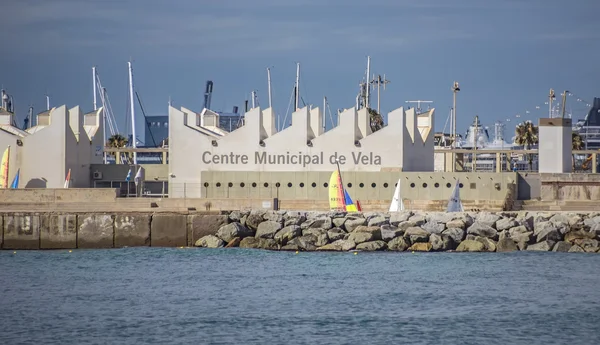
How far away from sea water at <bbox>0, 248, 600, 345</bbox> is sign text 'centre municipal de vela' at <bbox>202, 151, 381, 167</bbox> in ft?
57.2

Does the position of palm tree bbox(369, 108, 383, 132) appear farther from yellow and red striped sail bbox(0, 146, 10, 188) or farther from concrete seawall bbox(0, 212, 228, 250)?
concrete seawall bbox(0, 212, 228, 250)

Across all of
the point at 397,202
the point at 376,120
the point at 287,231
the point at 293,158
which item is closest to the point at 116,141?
the point at 376,120

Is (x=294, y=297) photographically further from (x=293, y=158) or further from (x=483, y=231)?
(x=293, y=158)

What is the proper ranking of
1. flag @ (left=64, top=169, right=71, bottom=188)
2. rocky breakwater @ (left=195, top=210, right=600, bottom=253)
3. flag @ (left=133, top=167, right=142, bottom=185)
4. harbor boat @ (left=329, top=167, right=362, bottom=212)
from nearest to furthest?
1. rocky breakwater @ (left=195, top=210, right=600, bottom=253)
2. harbor boat @ (left=329, top=167, right=362, bottom=212)
3. flag @ (left=133, top=167, right=142, bottom=185)
4. flag @ (left=64, top=169, right=71, bottom=188)

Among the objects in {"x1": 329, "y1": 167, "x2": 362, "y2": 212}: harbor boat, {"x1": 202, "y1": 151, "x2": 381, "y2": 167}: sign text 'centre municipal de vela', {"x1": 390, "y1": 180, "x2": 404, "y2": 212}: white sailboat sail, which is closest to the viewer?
{"x1": 329, "y1": 167, "x2": 362, "y2": 212}: harbor boat

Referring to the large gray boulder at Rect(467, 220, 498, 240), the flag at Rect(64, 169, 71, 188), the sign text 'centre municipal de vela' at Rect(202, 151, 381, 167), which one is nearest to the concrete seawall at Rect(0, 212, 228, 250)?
the large gray boulder at Rect(467, 220, 498, 240)

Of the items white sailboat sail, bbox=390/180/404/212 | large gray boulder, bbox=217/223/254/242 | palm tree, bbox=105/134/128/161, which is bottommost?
large gray boulder, bbox=217/223/254/242

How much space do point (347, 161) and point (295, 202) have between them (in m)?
5.55

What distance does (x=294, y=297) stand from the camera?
4094cm

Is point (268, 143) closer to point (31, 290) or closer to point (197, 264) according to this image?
point (197, 264)

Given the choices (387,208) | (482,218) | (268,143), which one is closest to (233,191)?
(268,143)

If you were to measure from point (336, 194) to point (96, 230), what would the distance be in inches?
576

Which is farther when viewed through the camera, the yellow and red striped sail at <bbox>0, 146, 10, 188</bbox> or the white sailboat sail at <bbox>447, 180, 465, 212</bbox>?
the yellow and red striped sail at <bbox>0, 146, 10, 188</bbox>

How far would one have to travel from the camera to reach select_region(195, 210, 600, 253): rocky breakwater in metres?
53.0
